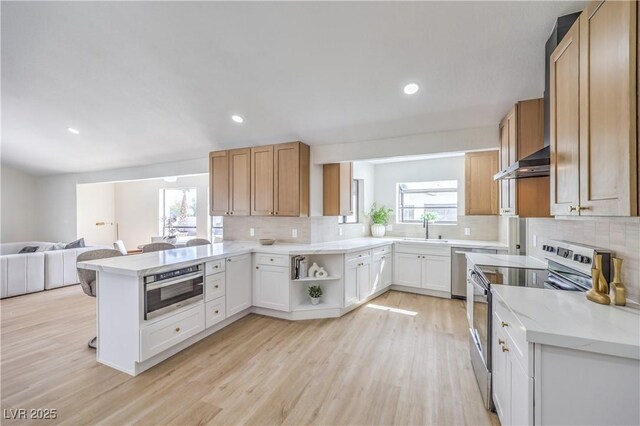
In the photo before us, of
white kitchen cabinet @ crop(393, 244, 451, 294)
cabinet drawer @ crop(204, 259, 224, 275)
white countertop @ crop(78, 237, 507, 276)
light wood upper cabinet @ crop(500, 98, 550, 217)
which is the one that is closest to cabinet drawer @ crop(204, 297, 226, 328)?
cabinet drawer @ crop(204, 259, 224, 275)

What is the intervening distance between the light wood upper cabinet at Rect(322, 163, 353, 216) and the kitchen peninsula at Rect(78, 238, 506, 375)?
0.74 m

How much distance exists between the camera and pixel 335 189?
419 centimetres

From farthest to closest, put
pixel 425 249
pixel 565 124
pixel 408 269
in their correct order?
pixel 408 269
pixel 425 249
pixel 565 124

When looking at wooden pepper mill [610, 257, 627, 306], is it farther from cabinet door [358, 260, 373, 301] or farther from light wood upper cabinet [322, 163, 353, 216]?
light wood upper cabinet [322, 163, 353, 216]

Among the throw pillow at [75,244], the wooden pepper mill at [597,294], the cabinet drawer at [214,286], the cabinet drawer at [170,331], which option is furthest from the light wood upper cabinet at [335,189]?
the throw pillow at [75,244]

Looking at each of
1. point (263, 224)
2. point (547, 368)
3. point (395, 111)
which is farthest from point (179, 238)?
point (547, 368)

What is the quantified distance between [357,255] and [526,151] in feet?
7.40

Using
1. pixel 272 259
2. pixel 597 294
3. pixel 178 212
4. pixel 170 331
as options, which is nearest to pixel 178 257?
pixel 170 331

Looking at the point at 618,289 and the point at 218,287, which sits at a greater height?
the point at 618,289

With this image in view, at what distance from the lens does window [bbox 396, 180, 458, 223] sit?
4996mm

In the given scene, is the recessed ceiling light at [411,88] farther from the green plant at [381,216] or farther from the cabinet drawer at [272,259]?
the green plant at [381,216]

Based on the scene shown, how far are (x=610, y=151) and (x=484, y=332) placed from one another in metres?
1.42

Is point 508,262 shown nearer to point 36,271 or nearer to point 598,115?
point 598,115

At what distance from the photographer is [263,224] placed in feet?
14.3
